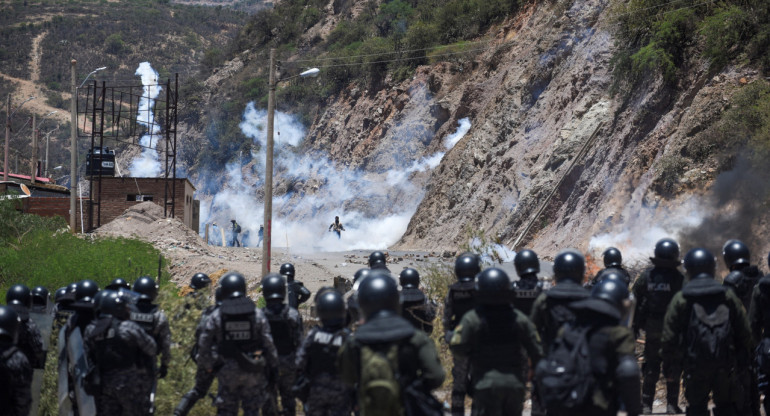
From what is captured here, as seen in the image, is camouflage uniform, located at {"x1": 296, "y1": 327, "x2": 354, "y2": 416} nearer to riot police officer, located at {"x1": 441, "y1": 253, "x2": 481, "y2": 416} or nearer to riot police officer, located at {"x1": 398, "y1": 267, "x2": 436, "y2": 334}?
riot police officer, located at {"x1": 441, "y1": 253, "x2": 481, "y2": 416}

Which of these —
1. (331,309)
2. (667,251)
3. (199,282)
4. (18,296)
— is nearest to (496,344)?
(331,309)

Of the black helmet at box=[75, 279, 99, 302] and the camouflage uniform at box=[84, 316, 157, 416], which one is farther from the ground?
the black helmet at box=[75, 279, 99, 302]

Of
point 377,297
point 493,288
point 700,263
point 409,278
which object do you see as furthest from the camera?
point 409,278

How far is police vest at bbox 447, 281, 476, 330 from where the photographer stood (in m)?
7.75

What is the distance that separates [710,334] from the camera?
663 cm

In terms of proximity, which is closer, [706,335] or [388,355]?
[388,355]

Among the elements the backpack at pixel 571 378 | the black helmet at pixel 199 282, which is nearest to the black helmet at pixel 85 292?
the black helmet at pixel 199 282

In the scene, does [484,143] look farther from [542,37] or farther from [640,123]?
[640,123]

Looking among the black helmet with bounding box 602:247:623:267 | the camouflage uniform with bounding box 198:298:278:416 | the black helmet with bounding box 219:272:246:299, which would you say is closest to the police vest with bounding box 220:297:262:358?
the camouflage uniform with bounding box 198:298:278:416

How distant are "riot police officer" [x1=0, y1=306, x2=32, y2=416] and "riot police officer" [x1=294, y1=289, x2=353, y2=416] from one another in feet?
7.45

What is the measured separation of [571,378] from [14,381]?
440cm

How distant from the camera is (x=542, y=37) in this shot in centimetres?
3306

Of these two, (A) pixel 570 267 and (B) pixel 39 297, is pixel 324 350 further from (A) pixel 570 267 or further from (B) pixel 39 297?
(B) pixel 39 297

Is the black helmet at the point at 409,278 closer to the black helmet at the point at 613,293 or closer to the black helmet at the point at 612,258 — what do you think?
the black helmet at the point at 612,258
